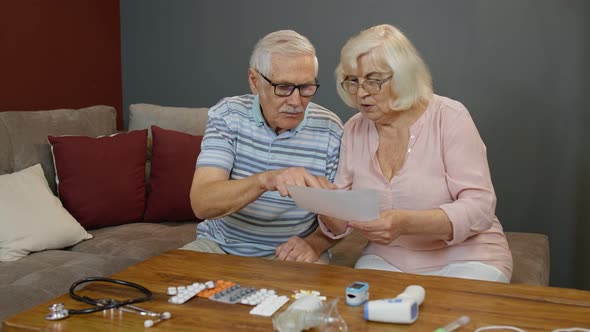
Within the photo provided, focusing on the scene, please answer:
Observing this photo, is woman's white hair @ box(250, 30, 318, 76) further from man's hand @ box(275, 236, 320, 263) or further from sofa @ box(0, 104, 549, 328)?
sofa @ box(0, 104, 549, 328)

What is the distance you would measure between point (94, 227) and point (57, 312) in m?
1.71

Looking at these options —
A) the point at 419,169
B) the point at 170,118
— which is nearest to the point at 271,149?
the point at 419,169

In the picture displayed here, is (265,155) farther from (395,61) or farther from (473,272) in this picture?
(473,272)

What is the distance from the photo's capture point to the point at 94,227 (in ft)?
10.2

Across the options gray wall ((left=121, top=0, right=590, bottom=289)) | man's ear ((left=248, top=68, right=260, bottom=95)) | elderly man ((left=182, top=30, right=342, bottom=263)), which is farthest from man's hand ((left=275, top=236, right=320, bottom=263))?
gray wall ((left=121, top=0, right=590, bottom=289))

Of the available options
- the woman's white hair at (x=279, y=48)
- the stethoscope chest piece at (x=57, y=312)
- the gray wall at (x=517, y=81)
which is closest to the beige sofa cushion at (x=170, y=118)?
the gray wall at (x=517, y=81)

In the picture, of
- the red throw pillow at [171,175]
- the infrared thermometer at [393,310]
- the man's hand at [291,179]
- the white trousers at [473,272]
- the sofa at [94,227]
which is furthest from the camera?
the red throw pillow at [171,175]

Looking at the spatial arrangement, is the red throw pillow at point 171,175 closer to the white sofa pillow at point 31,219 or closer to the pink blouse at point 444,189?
the white sofa pillow at point 31,219

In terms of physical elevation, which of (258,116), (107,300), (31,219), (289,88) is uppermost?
(289,88)

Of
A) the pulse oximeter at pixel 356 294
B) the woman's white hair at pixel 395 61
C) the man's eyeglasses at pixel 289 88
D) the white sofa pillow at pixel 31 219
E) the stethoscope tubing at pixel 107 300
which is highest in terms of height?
the woman's white hair at pixel 395 61

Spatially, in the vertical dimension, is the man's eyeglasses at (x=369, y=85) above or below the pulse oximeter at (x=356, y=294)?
above

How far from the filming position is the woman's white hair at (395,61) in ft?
6.94

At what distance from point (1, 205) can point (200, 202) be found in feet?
3.22

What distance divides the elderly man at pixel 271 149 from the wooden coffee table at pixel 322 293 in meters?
0.37
